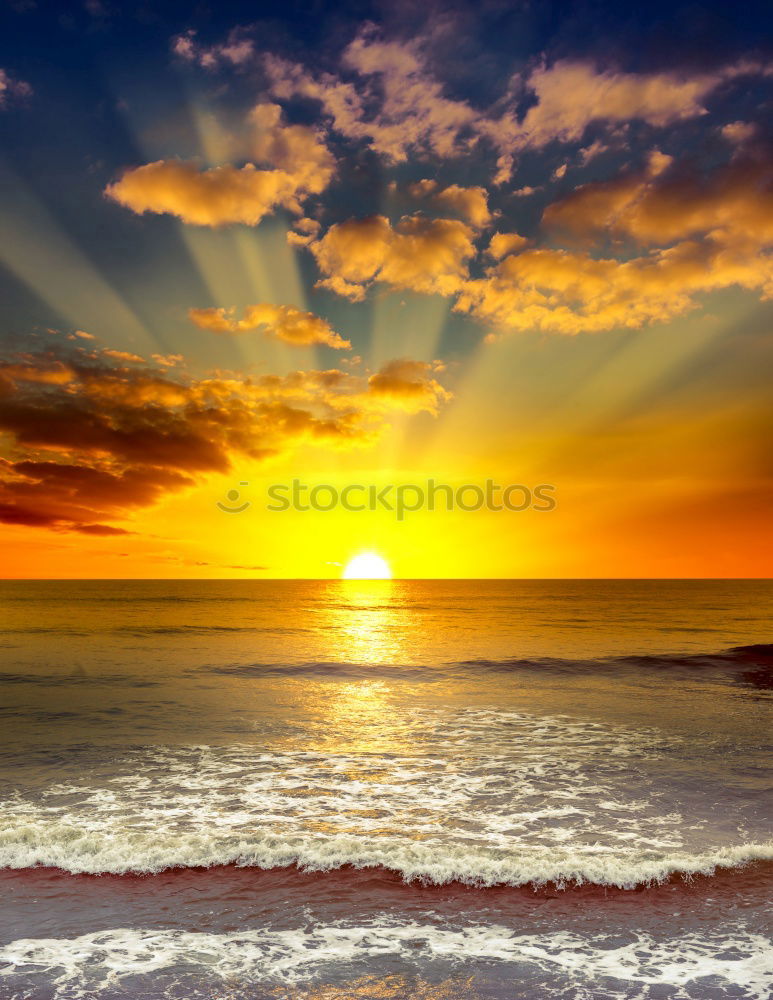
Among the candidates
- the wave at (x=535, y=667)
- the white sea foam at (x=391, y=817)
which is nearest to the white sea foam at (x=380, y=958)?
the white sea foam at (x=391, y=817)

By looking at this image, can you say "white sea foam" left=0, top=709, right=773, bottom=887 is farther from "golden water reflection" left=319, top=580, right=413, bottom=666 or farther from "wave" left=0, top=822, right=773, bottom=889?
"golden water reflection" left=319, top=580, right=413, bottom=666

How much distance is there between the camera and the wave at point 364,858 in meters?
10.2

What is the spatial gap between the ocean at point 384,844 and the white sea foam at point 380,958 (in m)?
0.04

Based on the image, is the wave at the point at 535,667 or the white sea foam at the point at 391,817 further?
the wave at the point at 535,667

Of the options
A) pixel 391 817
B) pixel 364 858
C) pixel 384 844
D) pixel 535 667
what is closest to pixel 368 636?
pixel 535 667

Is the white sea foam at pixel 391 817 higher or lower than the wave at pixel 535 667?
lower

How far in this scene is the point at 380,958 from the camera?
25.7 feet

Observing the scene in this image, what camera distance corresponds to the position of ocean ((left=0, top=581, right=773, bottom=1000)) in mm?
7637

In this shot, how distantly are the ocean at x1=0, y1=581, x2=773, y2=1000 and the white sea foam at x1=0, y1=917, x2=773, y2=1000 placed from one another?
36 millimetres

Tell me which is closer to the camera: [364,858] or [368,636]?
[364,858]

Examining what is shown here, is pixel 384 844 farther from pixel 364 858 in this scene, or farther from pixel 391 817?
pixel 391 817

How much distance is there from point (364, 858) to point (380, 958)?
3.18 metres

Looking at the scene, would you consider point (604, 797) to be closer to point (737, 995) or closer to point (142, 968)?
point (737, 995)

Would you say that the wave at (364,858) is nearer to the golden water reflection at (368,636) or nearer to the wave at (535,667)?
the wave at (535,667)
